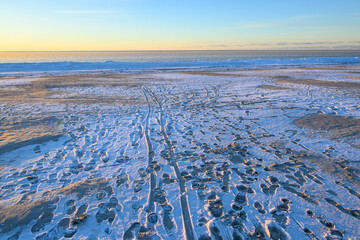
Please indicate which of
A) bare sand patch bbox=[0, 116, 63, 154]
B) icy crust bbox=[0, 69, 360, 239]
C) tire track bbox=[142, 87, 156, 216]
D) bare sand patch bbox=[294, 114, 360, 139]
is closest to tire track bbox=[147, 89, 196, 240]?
icy crust bbox=[0, 69, 360, 239]

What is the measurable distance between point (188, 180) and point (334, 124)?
5066 millimetres

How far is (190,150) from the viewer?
203 inches

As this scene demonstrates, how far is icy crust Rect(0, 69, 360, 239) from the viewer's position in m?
2.91

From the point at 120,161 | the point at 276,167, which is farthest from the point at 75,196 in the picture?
the point at 276,167

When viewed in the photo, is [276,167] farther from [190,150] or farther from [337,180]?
[190,150]

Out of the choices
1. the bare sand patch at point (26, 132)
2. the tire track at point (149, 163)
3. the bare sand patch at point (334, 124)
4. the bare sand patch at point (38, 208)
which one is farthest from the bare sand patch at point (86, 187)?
the bare sand patch at point (334, 124)

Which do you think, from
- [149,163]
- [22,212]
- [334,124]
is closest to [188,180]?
[149,163]

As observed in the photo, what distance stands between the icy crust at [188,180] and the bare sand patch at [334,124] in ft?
0.22

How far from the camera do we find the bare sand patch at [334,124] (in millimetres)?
5793

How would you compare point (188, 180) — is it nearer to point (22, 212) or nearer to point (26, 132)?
point (22, 212)

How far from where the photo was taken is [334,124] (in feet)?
21.0

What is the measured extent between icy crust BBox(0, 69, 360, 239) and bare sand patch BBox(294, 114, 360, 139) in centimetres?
7

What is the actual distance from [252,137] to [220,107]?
132 inches

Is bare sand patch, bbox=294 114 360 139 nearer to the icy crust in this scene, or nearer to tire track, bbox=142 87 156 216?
the icy crust
